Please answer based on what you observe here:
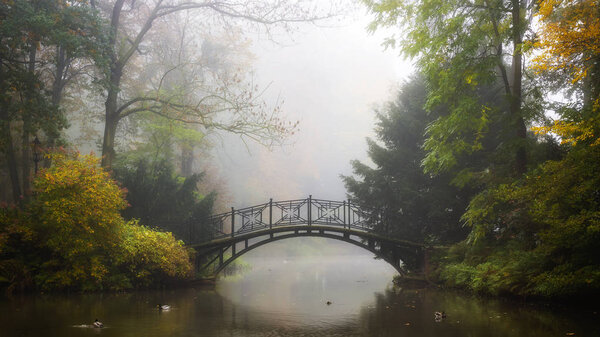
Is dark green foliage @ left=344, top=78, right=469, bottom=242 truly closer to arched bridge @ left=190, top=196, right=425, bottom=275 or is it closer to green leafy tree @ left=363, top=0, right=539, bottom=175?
arched bridge @ left=190, top=196, right=425, bottom=275

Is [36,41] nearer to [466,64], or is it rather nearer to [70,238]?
[70,238]

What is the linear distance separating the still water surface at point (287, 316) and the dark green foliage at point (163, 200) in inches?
175

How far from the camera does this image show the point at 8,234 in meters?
13.5

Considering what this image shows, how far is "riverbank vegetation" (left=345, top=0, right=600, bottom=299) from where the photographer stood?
34.3 ft

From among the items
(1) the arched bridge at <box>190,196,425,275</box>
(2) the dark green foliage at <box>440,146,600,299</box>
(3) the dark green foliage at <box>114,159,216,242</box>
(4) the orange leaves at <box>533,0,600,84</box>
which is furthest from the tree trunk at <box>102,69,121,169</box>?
(4) the orange leaves at <box>533,0,600,84</box>

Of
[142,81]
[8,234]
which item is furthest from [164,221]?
[142,81]

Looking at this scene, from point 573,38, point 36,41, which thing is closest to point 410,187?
point 573,38

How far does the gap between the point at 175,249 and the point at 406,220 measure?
9.17 metres

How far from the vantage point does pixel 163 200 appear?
2059 centimetres

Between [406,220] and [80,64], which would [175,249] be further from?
[80,64]

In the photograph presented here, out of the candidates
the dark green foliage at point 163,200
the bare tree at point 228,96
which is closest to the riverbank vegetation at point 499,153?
the bare tree at point 228,96

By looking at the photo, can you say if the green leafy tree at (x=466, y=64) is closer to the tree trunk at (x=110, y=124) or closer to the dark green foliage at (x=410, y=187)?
the dark green foliage at (x=410, y=187)

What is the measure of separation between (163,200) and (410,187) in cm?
1059

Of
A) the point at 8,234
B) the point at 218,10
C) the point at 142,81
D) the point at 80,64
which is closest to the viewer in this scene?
the point at 8,234
